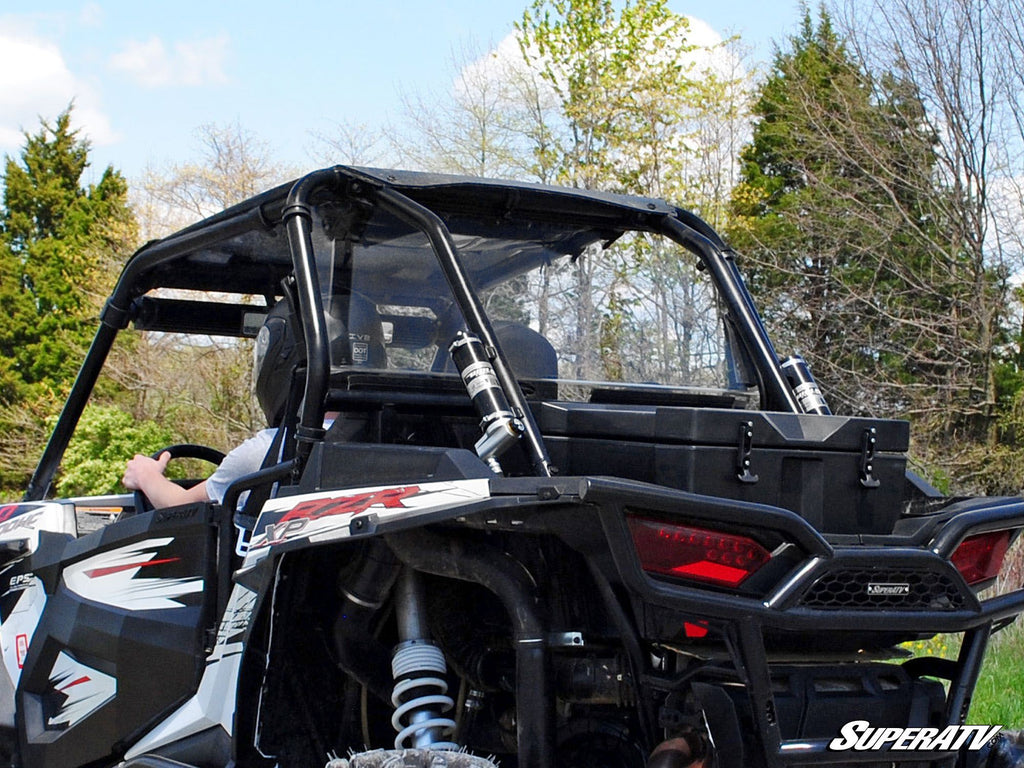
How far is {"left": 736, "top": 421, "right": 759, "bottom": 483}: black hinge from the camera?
3.03 metres

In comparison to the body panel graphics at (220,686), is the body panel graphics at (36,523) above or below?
above

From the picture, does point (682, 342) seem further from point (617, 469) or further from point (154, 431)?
point (154, 431)

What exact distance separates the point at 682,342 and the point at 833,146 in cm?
1750

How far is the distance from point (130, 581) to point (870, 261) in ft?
61.8

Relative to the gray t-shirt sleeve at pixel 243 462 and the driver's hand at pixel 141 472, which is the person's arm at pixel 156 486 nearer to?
the driver's hand at pixel 141 472

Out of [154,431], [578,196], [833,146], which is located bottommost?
[154,431]

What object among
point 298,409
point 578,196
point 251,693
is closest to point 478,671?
point 251,693

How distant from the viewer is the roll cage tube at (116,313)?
13.4 ft

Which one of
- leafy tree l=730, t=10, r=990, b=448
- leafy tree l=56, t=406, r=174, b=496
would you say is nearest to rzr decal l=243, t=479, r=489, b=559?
leafy tree l=730, t=10, r=990, b=448

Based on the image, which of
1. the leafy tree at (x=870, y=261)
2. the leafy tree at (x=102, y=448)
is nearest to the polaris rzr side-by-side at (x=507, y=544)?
the leafy tree at (x=870, y=261)

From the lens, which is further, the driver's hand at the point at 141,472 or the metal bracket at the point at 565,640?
the driver's hand at the point at 141,472

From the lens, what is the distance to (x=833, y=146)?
67.5 ft
